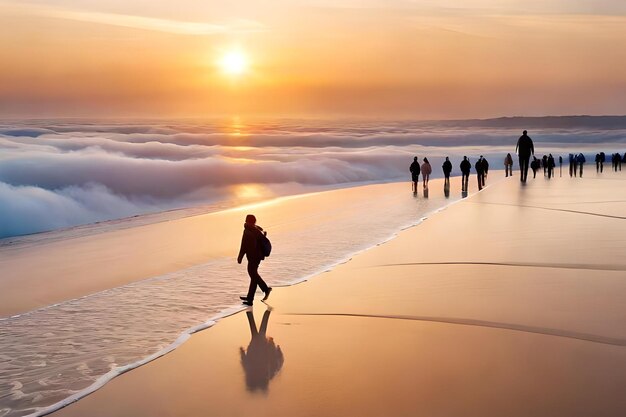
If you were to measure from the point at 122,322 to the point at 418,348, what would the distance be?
410 cm

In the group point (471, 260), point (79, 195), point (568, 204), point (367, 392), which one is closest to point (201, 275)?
point (471, 260)

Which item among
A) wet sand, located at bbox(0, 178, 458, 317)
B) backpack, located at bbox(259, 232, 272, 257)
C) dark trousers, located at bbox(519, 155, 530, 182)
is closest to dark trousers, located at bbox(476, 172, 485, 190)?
dark trousers, located at bbox(519, 155, 530, 182)

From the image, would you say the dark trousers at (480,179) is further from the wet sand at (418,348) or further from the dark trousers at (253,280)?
the dark trousers at (253,280)

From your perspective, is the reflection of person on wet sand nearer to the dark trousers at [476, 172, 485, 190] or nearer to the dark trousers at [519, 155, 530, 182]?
the dark trousers at [519, 155, 530, 182]

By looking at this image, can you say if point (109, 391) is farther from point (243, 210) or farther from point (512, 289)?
point (243, 210)

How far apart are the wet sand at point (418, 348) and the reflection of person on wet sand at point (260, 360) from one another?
0.9 inches

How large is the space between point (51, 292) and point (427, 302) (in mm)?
6702

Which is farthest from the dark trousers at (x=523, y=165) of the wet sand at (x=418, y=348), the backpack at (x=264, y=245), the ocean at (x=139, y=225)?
the backpack at (x=264, y=245)

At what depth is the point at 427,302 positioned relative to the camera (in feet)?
30.0

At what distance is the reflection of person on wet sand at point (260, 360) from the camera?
6.53m

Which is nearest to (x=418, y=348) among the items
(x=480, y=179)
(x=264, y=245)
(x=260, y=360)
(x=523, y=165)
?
(x=260, y=360)

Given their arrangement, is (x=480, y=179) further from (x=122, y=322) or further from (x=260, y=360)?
(x=260, y=360)

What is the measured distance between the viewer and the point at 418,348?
7184 millimetres

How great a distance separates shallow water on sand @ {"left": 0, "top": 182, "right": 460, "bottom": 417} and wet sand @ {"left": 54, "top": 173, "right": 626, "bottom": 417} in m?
0.43
